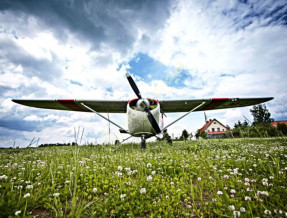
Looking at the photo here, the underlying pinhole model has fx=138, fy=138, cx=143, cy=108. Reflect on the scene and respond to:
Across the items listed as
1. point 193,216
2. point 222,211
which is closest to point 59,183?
point 193,216

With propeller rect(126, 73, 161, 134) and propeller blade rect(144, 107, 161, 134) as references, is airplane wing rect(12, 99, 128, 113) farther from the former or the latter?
propeller blade rect(144, 107, 161, 134)

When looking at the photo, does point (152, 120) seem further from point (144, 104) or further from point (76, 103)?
point (76, 103)

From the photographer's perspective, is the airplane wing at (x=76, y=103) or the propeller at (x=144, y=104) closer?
the propeller at (x=144, y=104)

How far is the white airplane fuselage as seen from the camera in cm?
801

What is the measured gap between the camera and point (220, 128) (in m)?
56.2

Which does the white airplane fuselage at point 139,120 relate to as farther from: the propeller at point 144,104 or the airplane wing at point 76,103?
the airplane wing at point 76,103

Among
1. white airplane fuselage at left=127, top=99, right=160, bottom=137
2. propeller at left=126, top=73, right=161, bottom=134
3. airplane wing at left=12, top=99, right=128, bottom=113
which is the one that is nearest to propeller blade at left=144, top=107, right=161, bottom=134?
propeller at left=126, top=73, right=161, bottom=134

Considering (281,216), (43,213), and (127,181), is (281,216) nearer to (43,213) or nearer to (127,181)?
(127,181)

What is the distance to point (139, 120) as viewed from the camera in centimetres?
805

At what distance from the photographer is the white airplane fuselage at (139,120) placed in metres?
8.01

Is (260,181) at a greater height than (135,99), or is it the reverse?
(135,99)

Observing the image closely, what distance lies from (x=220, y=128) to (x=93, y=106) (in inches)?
2268

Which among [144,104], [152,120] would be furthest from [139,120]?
[144,104]

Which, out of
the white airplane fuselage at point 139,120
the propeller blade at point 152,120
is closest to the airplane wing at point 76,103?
the white airplane fuselage at point 139,120
